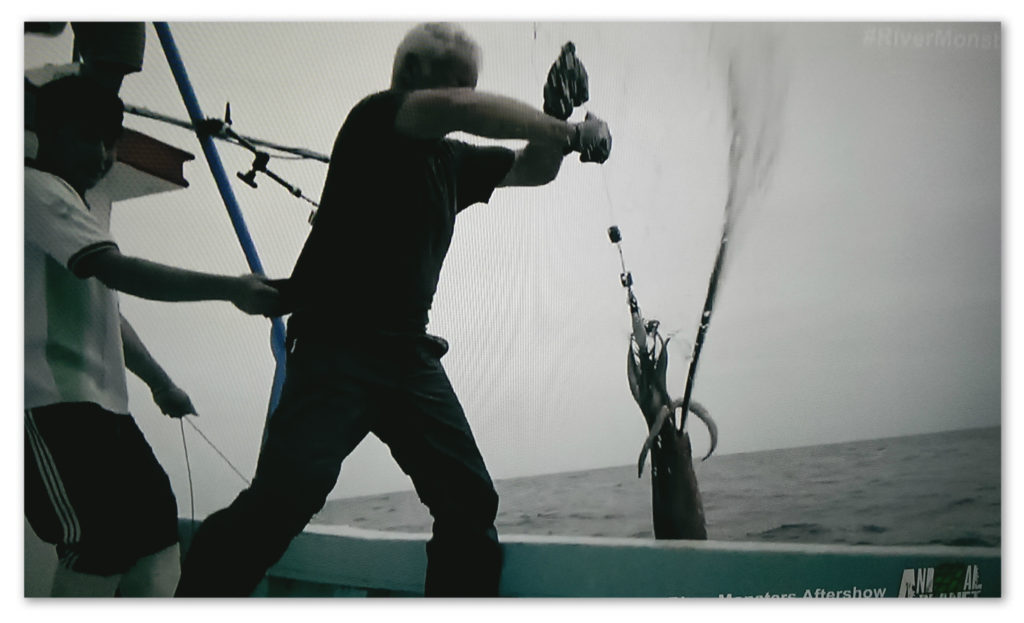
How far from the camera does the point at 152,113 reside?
5.55 ft

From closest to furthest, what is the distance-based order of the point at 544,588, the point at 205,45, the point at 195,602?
the point at 195,602, the point at 544,588, the point at 205,45

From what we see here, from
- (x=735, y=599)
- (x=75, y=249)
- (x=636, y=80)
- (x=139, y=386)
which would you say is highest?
(x=636, y=80)

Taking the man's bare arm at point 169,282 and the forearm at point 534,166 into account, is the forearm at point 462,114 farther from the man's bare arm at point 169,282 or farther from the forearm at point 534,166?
the man's bare arm at point 169,282

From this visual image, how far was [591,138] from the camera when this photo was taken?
5.07ft

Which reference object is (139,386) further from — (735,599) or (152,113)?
(735,599)

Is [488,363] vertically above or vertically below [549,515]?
above

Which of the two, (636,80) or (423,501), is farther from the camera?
(636,80)

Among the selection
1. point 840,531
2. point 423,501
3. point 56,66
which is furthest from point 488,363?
point 56,66

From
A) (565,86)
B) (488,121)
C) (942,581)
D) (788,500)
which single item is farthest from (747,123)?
(942,581)

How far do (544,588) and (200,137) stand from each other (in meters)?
1.11

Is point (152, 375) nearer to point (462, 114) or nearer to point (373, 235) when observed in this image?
point (373, 235)

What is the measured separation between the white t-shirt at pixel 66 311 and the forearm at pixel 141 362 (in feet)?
0.14

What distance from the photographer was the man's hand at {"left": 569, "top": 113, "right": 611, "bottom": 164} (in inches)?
60.9


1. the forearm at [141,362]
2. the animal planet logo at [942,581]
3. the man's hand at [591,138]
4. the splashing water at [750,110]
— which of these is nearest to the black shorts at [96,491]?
the forearm at [141,362]
